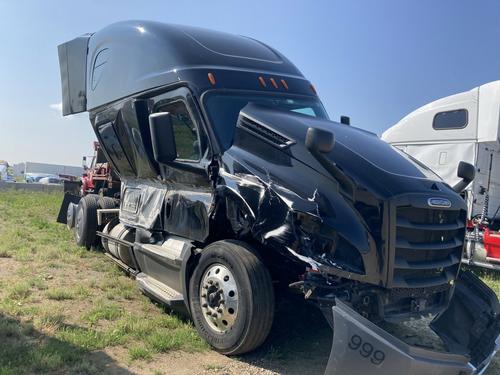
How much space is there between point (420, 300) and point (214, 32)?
4.27 meters

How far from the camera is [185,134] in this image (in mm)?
5301

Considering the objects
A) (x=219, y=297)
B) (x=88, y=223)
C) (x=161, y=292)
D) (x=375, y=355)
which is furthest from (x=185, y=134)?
(x=88, y=223)

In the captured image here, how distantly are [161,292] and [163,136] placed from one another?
1709 millimetres

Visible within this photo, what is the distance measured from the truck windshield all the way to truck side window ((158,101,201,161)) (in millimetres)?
277

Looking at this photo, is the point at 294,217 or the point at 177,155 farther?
the point at 177,155

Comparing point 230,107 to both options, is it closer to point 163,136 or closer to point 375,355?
point 163,136

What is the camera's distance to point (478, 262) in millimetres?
8766

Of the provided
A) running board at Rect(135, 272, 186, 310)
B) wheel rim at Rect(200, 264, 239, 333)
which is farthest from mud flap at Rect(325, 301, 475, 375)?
running board at Rect(135, 272, 186, 310)

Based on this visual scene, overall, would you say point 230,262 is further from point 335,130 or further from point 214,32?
point 214,32

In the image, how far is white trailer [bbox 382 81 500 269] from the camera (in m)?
9.41

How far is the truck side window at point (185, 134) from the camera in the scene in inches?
204

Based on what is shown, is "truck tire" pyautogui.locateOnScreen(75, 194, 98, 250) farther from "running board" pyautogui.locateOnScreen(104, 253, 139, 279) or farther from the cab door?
the cab door

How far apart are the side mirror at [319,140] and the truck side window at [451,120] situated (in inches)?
280

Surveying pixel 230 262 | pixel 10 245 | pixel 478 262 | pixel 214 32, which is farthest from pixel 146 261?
pixel 478 262
